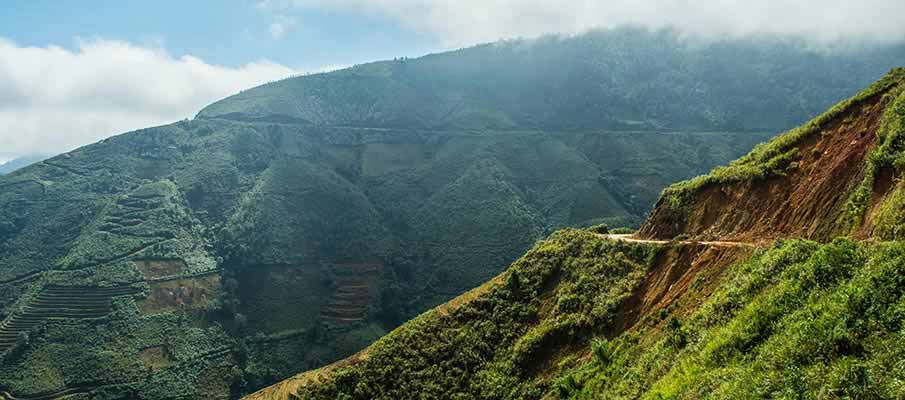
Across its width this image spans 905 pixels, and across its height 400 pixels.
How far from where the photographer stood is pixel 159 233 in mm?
114188

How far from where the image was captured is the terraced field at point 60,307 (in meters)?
85.9

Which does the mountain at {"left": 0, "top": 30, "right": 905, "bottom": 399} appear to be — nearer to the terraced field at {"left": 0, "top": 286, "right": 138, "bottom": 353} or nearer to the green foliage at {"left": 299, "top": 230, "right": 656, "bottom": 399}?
the terraced field at {"left": 0, "top": 286, "right": 138, "bottom": 353}

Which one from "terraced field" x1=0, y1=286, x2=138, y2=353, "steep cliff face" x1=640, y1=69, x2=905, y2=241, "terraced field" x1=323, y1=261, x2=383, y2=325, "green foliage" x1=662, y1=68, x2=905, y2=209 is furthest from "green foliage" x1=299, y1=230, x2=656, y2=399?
"terraced field" x1=0, y1=286, x2=138, y2=353

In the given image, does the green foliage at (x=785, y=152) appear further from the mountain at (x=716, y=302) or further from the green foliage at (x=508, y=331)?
the green foliage at (x=508, y=331)

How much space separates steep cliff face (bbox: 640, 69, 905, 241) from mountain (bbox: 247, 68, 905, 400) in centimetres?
9

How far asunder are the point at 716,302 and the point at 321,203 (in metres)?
119

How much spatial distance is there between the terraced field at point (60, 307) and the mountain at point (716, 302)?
216 ft

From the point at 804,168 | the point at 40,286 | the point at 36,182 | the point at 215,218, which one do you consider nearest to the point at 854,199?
the point at 804,168

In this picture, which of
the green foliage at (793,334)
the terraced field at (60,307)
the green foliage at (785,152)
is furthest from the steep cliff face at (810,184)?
the terraced field at (60,307)

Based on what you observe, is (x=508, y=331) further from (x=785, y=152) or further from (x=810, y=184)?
(x=785, y=152)

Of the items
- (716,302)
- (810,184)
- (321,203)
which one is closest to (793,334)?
(716,302)

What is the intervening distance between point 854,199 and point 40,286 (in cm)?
12066

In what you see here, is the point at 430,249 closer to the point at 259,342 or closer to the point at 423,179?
the point at 423,179

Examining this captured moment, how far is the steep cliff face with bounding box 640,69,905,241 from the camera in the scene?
2256 centimetres
